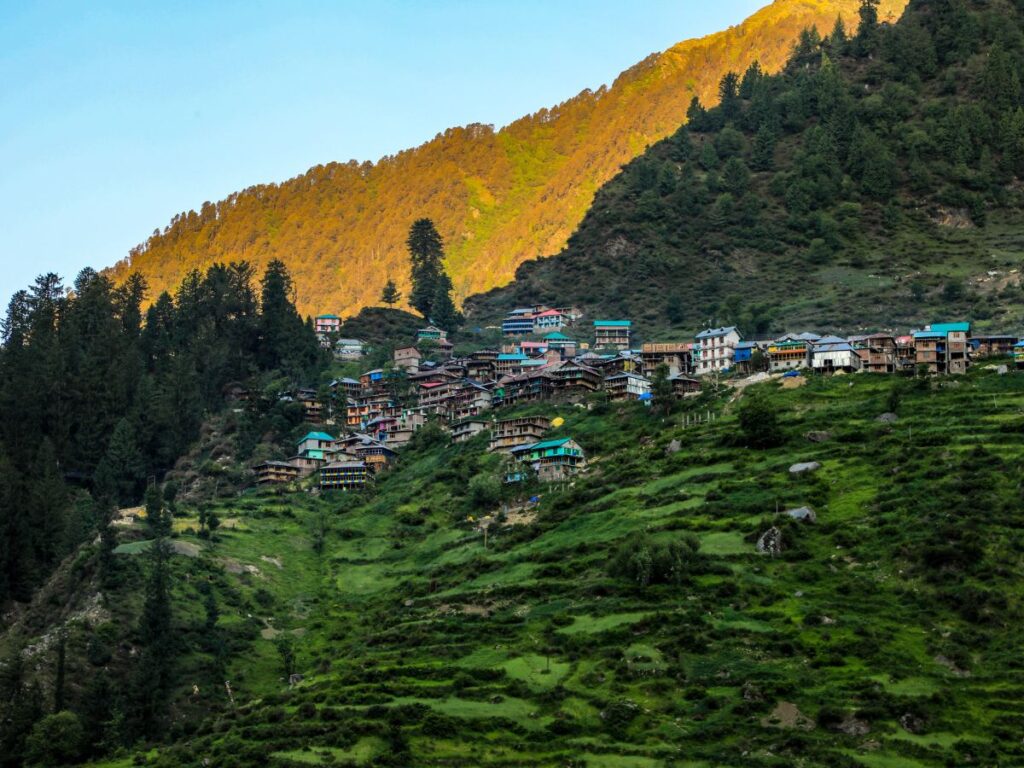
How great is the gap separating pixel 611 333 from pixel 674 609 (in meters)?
103

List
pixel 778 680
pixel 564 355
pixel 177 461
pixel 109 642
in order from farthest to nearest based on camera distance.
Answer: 1. pixel 564 355
2. pixel 177 461
3. pixel 109 642
4. pixel 778 680

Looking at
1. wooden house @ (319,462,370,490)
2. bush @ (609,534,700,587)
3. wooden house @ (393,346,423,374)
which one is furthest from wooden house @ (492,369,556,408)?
bush @ (609,534,700,587)

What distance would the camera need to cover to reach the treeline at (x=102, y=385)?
138m

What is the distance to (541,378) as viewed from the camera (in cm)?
15525

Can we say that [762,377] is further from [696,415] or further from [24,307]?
[24,307]

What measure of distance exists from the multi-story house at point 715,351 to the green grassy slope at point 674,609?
16.5m

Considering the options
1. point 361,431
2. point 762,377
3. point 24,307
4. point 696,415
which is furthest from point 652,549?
point 24,307

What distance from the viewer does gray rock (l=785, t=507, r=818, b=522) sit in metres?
102

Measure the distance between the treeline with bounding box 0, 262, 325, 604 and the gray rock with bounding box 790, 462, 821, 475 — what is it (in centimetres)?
6914

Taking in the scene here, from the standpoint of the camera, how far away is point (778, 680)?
80.4 m

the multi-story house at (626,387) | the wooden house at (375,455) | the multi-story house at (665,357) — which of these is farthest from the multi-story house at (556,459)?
the multi-story house at (665,357)

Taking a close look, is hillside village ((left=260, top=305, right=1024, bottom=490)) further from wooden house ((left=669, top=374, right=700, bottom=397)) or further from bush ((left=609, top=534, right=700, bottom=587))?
bush ((left=609, top=534, right=700, bottom=587))

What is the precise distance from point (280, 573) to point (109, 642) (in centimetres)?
2090

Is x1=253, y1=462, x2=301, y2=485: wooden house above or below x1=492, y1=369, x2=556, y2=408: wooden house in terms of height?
below
